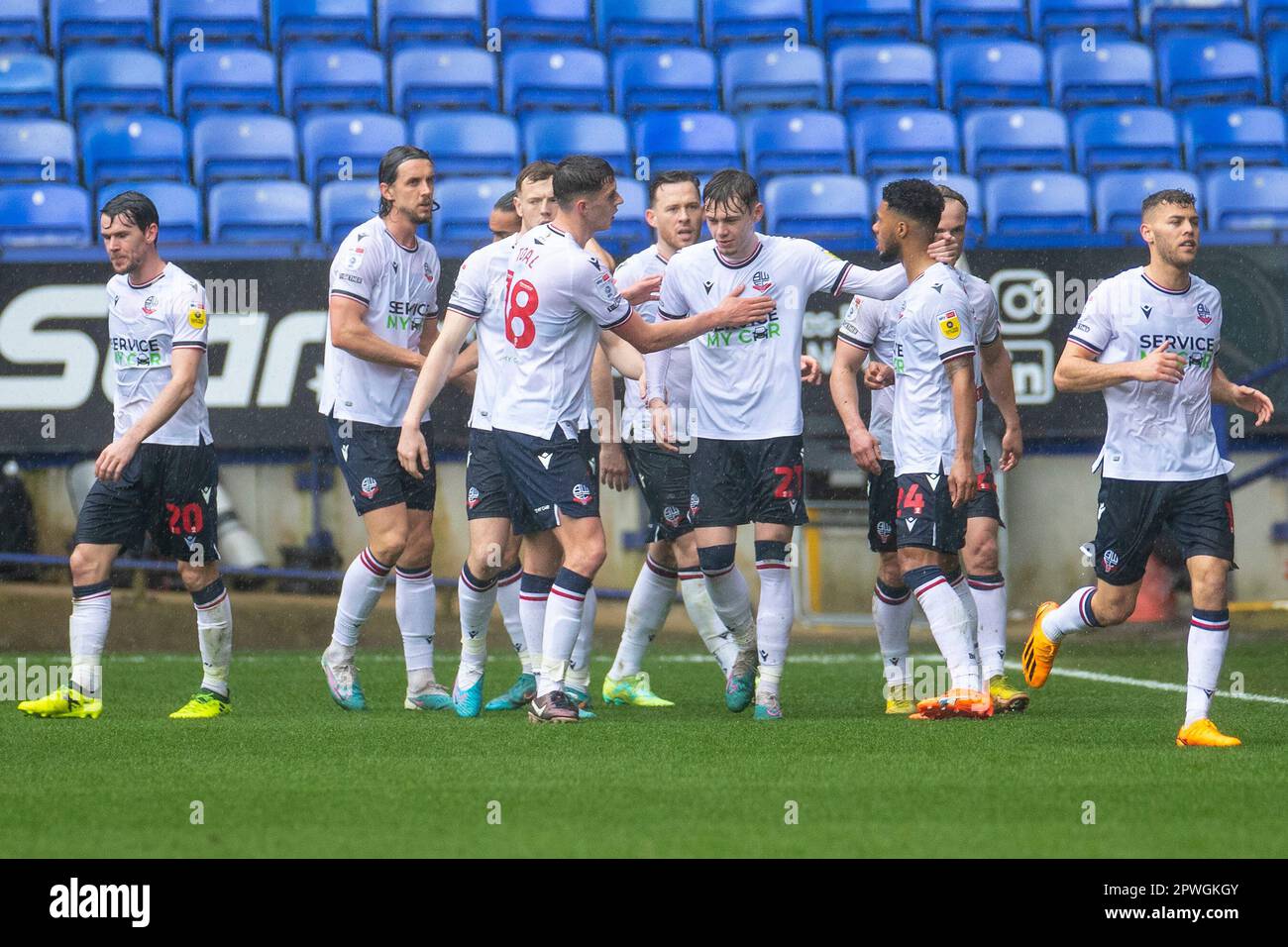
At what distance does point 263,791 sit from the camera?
216 inches

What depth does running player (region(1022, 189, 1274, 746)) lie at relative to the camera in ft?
21.5

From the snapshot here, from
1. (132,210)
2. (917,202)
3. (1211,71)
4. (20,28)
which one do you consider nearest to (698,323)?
(917,202)

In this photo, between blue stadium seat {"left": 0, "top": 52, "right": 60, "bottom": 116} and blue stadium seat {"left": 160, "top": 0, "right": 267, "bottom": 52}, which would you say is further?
blue stadium seat {"left": 160, "top": 0, "right": 267, "bottom": 52}

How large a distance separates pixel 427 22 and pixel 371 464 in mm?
8169

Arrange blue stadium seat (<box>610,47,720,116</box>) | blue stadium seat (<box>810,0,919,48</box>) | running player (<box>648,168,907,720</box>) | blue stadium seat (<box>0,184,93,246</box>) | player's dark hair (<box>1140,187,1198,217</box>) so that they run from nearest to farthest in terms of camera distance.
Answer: player's dark hair (<box>1140,187,1198,217</box>)
running player (<box>648,168,907,720</box>)
blue stadium seat (<box>0,184,93,246</box>)
blue stadium seat (<box>610,47,720,116</box>)
blue stadium seat (<box>810,0,919,48</box>)

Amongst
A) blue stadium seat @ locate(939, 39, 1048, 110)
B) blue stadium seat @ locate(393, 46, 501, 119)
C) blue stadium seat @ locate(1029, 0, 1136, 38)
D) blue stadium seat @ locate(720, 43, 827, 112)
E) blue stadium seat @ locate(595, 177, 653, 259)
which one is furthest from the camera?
blue stadium seat @ locate(1029, 0, 1136, 38)

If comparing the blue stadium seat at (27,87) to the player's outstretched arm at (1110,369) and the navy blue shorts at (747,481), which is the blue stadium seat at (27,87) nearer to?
the navy blue shorts at (747,481)

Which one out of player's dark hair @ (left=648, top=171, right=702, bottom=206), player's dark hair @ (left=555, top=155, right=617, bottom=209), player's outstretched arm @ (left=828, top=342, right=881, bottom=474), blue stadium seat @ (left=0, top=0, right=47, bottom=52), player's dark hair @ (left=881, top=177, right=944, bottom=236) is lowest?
player's outstretched arm @ (left=828, top=342, right=881, bottom=474)

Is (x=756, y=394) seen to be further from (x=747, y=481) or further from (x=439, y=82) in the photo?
(x=439, y=82)

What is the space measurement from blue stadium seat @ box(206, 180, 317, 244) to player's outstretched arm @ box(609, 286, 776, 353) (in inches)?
248

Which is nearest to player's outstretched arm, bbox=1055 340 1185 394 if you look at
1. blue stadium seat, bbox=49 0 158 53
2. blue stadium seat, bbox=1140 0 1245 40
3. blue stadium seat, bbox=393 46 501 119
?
blue stadium seat, bbox=393 46 501 119

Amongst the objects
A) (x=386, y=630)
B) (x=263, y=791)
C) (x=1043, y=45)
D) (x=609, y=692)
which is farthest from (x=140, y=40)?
(x=263, y=791)

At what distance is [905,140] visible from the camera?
14.2 metres

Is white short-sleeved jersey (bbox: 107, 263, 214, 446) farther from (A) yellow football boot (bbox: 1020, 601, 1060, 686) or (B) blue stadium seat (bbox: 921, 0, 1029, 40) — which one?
(B) blue stadium seat (bbox: 921, 0, 1029, 40)
